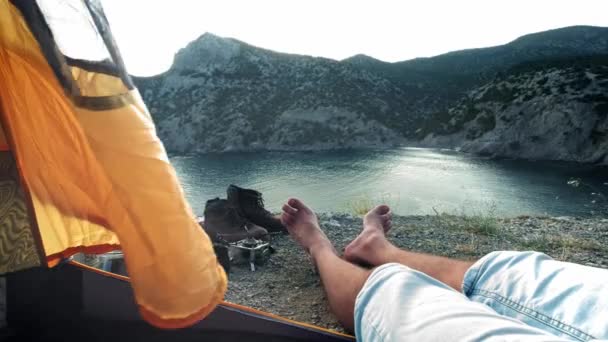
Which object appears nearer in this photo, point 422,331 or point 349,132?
point 422,331

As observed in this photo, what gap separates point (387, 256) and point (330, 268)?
30 cm

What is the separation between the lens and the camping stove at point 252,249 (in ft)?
8.04

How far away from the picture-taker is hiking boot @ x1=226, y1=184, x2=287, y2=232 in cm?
305

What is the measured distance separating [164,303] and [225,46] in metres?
46.3

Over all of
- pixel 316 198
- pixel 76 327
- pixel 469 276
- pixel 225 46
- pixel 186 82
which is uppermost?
pixel 225 46

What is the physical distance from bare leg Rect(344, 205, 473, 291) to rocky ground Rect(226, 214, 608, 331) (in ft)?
1.03

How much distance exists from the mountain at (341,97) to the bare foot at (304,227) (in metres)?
23.7

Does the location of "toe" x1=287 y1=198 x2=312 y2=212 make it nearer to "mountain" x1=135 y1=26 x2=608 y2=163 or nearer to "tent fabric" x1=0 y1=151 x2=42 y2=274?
"tent fabric" x1=0 y1=151 x2=42 y2=274

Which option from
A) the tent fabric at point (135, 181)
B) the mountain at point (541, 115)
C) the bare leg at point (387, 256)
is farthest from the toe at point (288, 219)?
the mountain at point (541, 115)

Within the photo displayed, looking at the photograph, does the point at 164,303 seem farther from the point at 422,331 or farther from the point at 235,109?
the point at 235,109

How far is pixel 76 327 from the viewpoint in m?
1.34

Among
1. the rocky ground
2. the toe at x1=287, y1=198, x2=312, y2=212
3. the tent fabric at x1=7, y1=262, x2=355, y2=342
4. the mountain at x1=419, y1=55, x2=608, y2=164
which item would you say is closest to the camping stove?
the rocky ground

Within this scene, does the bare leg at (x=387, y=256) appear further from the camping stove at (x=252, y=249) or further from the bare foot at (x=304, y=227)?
the camping stove at (x=252, y=249)

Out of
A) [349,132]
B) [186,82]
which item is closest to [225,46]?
[186,82]
